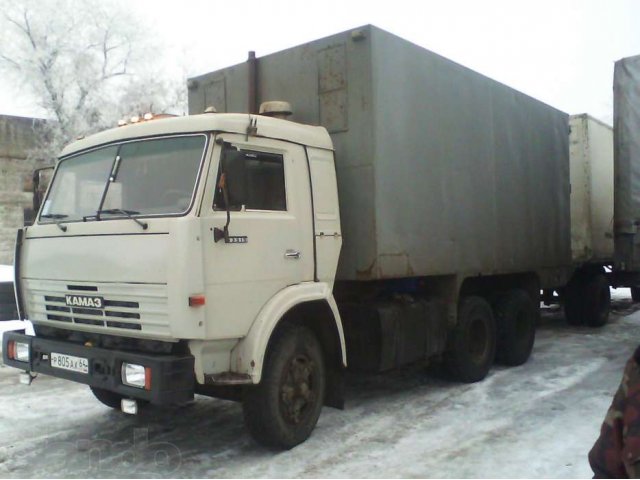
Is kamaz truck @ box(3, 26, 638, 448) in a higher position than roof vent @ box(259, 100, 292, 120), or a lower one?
lower

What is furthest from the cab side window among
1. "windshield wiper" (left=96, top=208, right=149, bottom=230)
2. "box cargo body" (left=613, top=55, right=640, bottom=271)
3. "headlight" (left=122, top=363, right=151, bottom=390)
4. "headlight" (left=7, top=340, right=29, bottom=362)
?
"box cargo body" (left=613, top=55, right=640, bottom=271)

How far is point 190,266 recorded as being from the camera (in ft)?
13.0

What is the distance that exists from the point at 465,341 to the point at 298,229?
2.76m

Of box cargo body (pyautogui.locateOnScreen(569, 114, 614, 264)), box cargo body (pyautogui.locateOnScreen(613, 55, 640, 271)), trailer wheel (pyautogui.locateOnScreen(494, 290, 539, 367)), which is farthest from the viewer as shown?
box cargo body (pyautogui.locateOnScreen(569, 114, 614, 264))

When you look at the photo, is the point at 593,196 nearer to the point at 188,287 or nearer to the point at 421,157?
the point at 421,157

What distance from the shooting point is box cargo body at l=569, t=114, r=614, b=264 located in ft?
32.1

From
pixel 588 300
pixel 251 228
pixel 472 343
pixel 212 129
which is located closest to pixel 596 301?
pixel 588 300

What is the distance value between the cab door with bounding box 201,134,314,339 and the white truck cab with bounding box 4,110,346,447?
1cm

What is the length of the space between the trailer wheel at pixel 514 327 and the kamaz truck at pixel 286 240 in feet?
0.09

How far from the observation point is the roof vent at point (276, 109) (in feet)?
17.6

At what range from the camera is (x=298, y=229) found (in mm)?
4867

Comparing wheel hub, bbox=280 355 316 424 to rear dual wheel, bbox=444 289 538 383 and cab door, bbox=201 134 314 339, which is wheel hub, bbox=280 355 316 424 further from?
rear dual wheel, bbox=444 289 538 383

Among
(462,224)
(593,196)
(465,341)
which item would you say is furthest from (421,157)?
(593,196)

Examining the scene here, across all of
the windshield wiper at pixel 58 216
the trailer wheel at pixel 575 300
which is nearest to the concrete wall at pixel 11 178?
the windshield wiper at pixel 58 216
